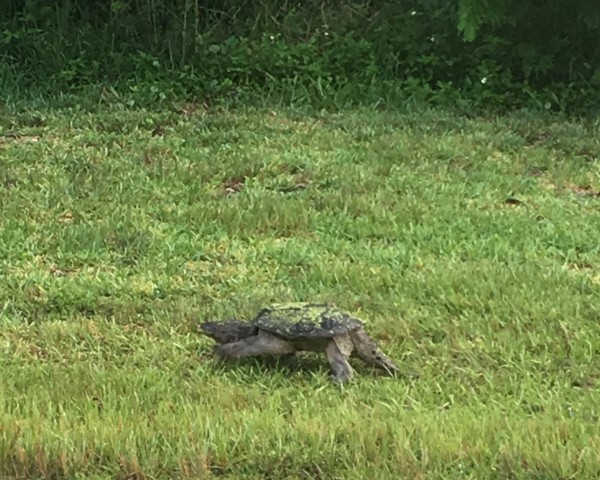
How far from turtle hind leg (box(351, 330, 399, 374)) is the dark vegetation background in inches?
199

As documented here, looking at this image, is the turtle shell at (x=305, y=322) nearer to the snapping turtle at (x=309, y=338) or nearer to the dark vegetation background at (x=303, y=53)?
the snapping turtle at (x=309, y=338)

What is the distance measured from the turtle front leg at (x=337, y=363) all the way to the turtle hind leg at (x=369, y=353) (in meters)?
0.08

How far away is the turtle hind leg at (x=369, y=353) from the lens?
11.2ft

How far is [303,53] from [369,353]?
6.22m

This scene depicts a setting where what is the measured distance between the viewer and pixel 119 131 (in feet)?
24.6

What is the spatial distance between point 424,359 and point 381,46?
240 inches

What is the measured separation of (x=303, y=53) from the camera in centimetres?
926

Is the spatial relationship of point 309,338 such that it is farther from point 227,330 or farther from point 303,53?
point 303,53

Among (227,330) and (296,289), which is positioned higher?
(227,330)

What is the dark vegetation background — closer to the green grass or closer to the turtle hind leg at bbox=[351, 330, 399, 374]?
the green grass

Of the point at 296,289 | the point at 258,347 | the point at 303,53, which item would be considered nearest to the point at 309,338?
the point at 258,347

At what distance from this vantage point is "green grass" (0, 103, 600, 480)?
2.77 meters

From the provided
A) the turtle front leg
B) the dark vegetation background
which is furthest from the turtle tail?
the dark vegetation background

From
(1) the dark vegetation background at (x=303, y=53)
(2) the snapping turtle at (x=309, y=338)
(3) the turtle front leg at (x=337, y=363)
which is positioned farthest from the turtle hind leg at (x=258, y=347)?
(1) the dark vegetation background at (x=303, y=53)
